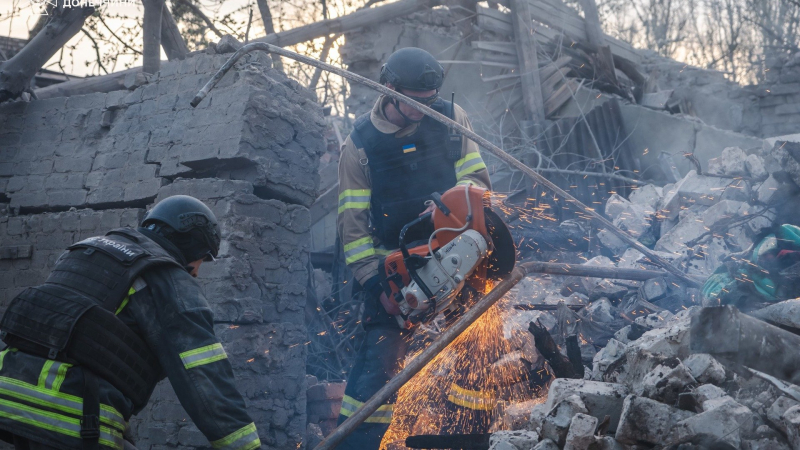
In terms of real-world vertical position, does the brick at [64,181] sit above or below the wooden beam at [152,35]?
below

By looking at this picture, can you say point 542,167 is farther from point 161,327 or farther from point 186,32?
point 186,32

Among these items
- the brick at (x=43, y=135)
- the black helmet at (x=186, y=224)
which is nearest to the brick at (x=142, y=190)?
the brick at (x=43, y=135)

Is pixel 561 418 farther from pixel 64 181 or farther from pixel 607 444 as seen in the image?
pixel 64 181

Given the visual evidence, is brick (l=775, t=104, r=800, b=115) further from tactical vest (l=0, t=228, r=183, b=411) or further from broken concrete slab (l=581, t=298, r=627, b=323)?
tactical vest (l=0, t=228, r=183, b=411)

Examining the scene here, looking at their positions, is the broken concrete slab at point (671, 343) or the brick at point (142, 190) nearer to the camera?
the broken concrete slab at point (671, 343)

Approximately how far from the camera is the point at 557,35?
9023 mm

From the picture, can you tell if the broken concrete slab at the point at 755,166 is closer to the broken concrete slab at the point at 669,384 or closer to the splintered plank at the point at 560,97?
the splintered plank at the point at 560,97

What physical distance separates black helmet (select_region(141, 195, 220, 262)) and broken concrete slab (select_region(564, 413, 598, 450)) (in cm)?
188

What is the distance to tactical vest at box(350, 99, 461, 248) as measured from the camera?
4.30m

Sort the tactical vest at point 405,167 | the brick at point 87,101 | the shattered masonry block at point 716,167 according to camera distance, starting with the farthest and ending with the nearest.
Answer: the shattered masonry block at point 716,167, the brick at point 87,101, the tactical vest at point 405,167

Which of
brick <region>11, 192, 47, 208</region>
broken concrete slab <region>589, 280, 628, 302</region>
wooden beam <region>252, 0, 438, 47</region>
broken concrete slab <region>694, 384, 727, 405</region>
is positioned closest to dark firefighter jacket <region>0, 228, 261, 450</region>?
broken concrete slab <region>694, 384, 727, 405</region>

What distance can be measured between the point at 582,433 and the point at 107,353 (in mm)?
2038

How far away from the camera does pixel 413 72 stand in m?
4.17

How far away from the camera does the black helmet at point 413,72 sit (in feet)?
13.7
